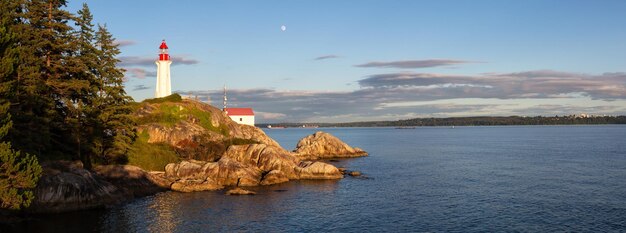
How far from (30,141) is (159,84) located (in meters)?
51.1

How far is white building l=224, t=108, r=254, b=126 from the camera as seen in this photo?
125438 mm

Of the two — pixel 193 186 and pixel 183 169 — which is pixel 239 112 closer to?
pixel 183 169

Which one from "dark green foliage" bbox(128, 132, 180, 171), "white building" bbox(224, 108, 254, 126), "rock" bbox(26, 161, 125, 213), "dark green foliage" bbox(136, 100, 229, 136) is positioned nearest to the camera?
"rock" bbox(26, 161, 125, 213)

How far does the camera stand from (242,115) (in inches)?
4995

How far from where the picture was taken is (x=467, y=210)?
136 ft

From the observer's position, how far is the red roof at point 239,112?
12688cm

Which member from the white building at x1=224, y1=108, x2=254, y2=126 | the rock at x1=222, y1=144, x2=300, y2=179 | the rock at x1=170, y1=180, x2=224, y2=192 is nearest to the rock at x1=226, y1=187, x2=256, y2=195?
the rock at x1=170, y1=180, x2=224, y2=192

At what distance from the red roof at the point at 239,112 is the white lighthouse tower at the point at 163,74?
39.1 metres

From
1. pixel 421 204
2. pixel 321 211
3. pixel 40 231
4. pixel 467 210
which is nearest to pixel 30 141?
pixel 40 231

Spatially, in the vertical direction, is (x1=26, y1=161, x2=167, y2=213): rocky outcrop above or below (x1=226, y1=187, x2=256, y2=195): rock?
above

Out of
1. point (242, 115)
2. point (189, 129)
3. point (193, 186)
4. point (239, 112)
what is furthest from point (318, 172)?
point (239, 112)

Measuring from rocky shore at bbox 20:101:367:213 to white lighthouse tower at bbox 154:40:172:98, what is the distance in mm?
9695

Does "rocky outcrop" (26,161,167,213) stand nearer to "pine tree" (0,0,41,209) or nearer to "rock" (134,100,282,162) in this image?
"pine tree" (0,0,41,209)

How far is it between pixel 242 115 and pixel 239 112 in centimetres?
175
